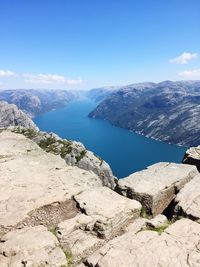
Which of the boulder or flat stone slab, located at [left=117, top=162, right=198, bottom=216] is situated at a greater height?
flat stone slab, located at [left=117, top=162, right=198, bottom=216]

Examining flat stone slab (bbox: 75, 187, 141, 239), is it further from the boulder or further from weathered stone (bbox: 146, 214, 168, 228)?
weathered stone (bbox: 146, 214, 168, 228)

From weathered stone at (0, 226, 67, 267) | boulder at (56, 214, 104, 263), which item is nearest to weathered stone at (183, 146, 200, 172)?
boulder at (56, 214, 104, 263)

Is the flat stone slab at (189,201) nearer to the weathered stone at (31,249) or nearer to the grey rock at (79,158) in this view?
the weathered stone at (31,249)

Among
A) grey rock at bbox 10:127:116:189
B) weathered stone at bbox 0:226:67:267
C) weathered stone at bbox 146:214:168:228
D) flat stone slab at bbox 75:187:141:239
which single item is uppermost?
flat stone slab at bbox 75:187:141:239

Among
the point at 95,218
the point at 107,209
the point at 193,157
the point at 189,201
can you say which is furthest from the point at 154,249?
the point at 193,157

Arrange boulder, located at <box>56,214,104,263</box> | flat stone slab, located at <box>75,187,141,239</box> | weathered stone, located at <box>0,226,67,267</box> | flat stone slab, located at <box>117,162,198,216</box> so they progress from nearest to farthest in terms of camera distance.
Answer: weathered stone, located at <box>0,226,67,267</box> → boulder, located at <box>56,214,104,263</box> → flat stone slab, located at <box>75,187,141,239</box> → flat stone slab, located at <box>117,162,198,216</box>

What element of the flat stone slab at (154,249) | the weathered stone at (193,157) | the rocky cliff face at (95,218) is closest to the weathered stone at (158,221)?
the rocky cliff face at (95,218)
